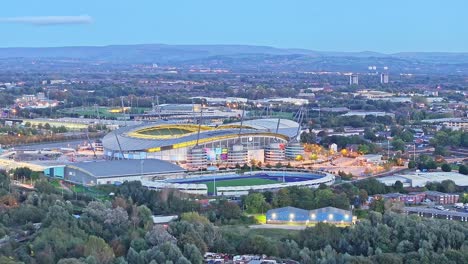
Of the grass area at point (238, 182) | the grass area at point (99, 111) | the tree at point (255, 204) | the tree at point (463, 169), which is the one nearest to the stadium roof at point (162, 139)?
the grass area at point (238, 182)

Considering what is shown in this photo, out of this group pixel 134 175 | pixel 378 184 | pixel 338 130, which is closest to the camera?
pixel 378 184

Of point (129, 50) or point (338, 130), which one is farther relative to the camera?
point (129, 50)

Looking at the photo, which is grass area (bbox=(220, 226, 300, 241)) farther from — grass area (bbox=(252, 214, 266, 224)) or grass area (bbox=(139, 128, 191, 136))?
grass area (bbox=(139, 128, 191, 136))

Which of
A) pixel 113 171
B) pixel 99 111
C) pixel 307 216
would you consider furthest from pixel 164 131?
pixel 99 111

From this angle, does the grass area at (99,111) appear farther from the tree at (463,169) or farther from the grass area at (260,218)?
the grass area at (260,218)

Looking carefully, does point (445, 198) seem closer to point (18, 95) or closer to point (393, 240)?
point (393, 240)

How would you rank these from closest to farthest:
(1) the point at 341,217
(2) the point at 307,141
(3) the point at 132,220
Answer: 1. (3) the point at 132,220
2. (1) the point at 341,217
3. (2) the point at 307,141

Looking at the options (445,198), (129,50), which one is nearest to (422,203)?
(445,198)

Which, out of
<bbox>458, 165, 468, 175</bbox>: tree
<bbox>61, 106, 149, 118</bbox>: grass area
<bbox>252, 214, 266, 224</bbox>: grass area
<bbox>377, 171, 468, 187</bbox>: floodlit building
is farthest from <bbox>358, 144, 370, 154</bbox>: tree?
<bbox>61, 106, 149, 118</bbox>: grass area
